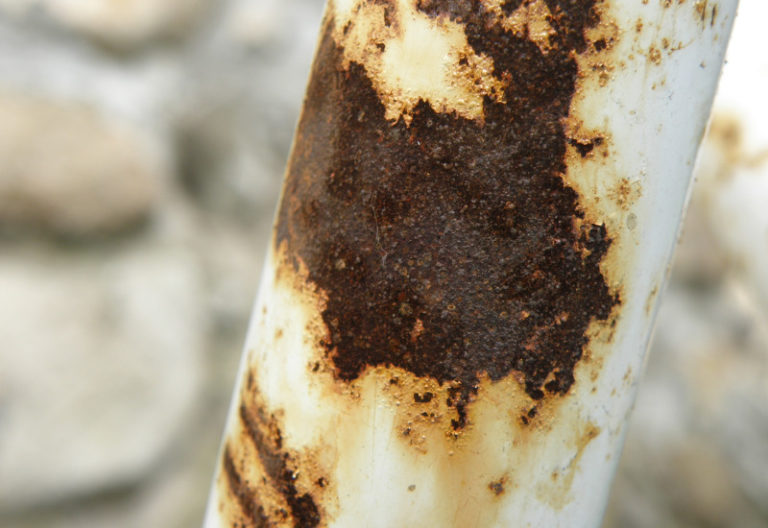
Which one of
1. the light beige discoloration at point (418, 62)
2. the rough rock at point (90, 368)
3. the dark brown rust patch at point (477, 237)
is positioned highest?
the rough rock at point (90, 368)

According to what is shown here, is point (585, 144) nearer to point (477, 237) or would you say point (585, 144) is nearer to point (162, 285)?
point (477, 237)

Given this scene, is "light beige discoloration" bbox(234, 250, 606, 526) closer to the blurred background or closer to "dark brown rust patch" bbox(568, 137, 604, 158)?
"dark brown rust patch" bbox(568, 137, 604, 158)

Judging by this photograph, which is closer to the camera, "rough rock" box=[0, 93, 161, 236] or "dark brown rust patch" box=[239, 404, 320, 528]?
"dark brown rust patch" box=[239, 404, 320, 528]

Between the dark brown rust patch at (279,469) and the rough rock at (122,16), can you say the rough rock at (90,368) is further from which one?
the dark brown rust patch at (279,469)

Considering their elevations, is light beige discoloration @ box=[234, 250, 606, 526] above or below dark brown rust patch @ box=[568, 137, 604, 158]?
below

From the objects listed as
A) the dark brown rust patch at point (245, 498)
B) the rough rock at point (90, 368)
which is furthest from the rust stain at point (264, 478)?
the rough rock at point (90, 368)

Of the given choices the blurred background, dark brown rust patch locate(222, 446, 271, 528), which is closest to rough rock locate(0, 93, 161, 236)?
the blurred background

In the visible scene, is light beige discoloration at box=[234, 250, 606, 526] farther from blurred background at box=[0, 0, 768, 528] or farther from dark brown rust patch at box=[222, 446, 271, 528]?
blurred background at box=[0, 0, 768, 528]

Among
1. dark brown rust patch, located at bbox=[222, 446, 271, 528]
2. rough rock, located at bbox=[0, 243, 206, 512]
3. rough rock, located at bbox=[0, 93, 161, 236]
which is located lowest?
dark brown rust patch, located at bbox=[222, 446, 271, 528]
